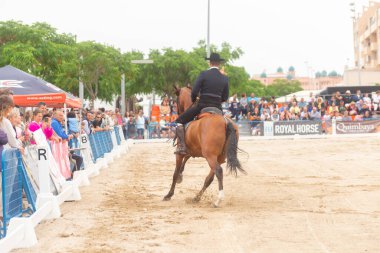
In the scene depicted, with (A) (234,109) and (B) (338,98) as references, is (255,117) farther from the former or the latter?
(B) (338,98)

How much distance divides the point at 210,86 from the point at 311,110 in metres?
30.9

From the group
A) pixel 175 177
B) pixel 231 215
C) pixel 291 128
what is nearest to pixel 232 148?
pixel 175 177

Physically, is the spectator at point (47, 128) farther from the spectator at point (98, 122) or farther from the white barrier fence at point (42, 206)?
the spectator at point (98, 122)

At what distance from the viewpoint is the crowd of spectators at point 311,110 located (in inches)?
1654

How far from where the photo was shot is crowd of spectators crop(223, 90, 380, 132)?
42000 millimetres

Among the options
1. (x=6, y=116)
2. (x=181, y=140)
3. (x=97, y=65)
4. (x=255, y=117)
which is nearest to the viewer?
(x=6, y=116)

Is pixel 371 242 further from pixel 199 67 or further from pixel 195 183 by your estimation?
pixel 199 67

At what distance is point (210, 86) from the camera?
12938 millimetres

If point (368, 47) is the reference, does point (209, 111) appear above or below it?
below

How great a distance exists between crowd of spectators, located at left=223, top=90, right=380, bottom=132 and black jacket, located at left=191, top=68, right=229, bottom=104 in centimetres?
2862

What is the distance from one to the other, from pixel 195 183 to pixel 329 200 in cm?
483

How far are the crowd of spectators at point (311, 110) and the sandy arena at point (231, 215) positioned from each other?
885 inches

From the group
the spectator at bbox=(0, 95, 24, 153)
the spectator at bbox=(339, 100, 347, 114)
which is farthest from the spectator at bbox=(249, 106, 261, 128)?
the spectator at bbox=(0, 95, 24, 153)

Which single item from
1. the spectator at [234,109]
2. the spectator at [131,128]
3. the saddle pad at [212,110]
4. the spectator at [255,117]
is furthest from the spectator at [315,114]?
the saddle pad at [212,110]
